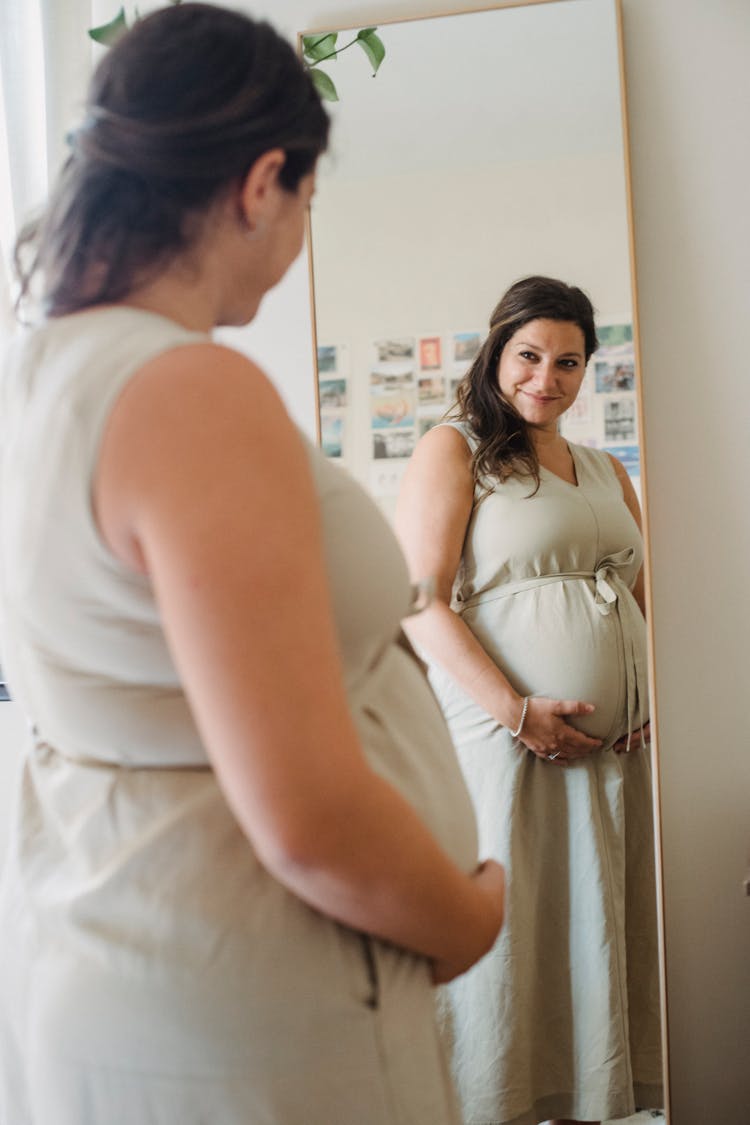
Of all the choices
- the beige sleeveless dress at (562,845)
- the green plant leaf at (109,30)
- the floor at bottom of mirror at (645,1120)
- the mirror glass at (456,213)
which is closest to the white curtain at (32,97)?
the green plant leaf at (109,30)

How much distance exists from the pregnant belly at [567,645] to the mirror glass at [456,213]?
0.23 meters

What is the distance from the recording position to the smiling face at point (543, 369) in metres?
1.60

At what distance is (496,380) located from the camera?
63.8 inches

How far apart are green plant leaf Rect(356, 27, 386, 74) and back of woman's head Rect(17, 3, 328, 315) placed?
1.04 metres

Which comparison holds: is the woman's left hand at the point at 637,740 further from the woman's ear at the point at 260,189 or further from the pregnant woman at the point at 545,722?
the woman's ear at the point at 260,189

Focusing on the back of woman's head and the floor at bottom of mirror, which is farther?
the floor at bottom of mirror

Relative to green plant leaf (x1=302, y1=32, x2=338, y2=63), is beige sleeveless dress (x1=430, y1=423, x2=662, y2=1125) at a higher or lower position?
lower

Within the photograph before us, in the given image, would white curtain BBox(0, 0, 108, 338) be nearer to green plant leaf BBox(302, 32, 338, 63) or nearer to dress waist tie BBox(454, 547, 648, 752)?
green plant leaf BBox(302, 32, 338, 63)

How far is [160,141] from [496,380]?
99 cm

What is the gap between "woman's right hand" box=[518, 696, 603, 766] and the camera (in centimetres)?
152

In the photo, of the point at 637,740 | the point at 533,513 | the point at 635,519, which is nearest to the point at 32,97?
the point at 533,513

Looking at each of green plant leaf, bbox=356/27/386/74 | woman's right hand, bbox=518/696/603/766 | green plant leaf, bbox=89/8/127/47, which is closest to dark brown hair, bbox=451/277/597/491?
woman's right hand, bbox=518/696/603/766

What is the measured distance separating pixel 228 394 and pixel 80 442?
0.31 ft

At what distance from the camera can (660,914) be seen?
5.22ft
